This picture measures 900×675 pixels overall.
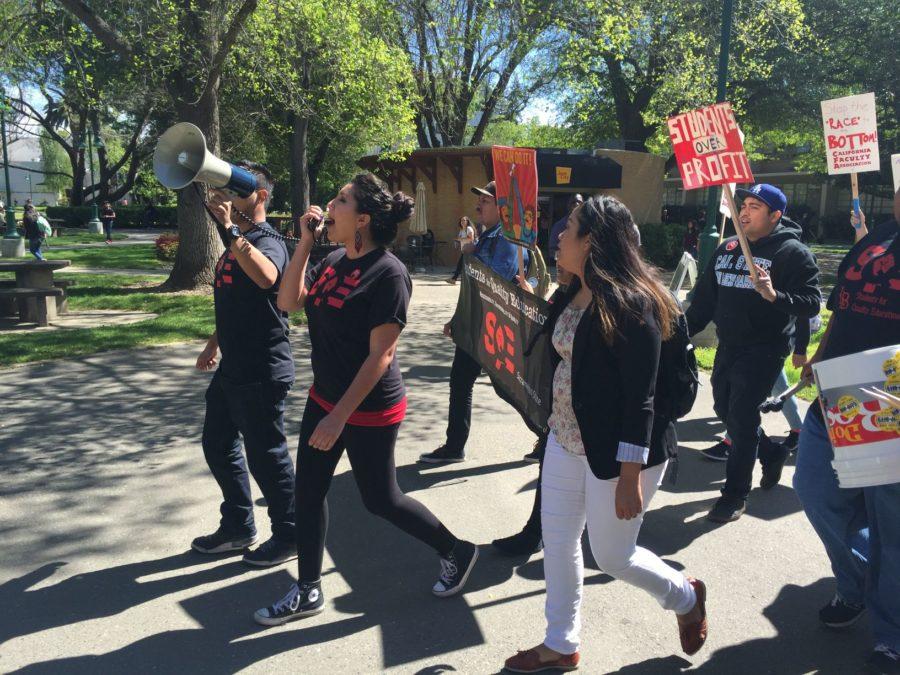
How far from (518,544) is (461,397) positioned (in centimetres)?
145

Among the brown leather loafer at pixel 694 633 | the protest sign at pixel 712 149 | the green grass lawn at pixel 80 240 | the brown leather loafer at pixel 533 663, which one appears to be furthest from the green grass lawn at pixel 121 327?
the green grass lawn at pixel 80 240

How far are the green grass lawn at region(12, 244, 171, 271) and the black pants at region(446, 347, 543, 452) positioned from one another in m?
13.9

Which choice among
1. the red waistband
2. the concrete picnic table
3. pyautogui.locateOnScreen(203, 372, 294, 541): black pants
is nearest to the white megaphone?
pyautogui.locateOnScreen(203, 372, 294, 541): black pants

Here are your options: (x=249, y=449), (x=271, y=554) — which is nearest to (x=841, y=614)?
(x=271, y=554)

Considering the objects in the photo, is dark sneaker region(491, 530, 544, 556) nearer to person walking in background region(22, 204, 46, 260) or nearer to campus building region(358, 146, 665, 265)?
campus building region(358, 146, 665, 265)

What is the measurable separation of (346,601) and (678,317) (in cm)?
192

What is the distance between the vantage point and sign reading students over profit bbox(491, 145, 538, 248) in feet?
12.7

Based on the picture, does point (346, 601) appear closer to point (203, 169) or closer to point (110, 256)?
point (203, 169)

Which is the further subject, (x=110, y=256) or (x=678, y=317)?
(x=110, y=256)

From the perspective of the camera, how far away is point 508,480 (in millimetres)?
4781

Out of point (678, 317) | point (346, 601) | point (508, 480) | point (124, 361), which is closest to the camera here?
point (678, 317)

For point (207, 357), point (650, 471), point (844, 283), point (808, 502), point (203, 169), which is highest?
point (203, 169)

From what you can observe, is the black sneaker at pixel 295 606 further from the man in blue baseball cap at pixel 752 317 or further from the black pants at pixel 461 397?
the man in blue baseball cap at pixel 752 317

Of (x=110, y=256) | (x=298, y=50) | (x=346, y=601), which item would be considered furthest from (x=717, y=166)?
(x=110, y=256)
